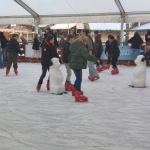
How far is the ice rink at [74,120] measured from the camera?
387 centimetres

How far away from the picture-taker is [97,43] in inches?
484

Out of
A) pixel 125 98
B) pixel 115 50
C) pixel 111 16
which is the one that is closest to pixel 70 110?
pixel 125 98

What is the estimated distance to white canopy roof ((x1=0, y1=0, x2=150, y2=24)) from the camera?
14.8 metres

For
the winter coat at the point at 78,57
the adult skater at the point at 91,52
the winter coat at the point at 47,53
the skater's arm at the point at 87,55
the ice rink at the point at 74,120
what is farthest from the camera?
the adult skater at the point at 91,52

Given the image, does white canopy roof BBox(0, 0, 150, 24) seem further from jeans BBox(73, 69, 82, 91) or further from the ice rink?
jeans BBox(73, 69, 82, 91)

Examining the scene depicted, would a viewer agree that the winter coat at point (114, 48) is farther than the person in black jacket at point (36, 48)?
No

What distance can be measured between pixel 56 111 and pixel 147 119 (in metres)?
1.50

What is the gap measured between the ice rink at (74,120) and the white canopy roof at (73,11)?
297 inches

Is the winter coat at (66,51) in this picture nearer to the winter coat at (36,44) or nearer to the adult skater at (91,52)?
the adult skater at (91,52)

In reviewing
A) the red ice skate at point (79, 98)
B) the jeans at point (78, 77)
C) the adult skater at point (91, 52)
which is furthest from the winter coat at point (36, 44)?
the red ice skate at point (79, 98)

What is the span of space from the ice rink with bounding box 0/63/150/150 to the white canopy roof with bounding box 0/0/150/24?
7544mm

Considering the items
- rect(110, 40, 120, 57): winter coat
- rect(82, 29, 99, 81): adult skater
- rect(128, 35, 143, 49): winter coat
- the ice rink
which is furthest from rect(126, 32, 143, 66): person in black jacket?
the ice rink

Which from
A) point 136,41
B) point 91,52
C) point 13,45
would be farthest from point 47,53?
point 136,41

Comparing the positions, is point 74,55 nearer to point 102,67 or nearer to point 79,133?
point 79,133
